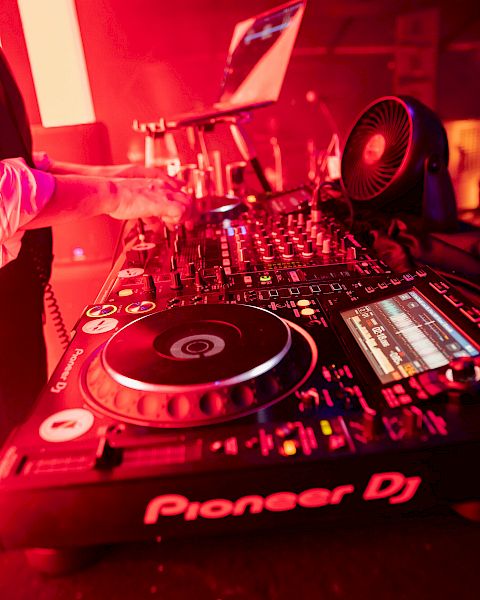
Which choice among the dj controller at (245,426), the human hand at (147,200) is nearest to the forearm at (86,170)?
the human hand at (147,200)

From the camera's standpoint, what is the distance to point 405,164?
1196 millimetres

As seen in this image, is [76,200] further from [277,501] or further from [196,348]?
[277,501]

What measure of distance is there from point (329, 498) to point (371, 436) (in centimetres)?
8

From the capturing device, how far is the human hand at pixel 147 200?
1.04 m

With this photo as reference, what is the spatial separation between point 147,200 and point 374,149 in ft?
2.32

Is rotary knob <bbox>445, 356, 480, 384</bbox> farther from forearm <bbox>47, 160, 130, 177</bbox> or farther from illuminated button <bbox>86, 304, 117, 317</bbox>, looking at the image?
forearm <bbox>47, 160, 130, 177</bbox>

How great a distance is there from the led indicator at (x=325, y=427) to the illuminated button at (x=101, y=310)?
465 millimetres

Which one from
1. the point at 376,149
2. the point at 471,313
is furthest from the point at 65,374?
the point at 376,149

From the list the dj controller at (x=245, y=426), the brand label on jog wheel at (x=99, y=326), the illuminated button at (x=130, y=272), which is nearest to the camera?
the dj controller at (x=245, y=426)

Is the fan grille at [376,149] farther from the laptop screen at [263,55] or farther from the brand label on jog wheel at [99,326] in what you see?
the brand label on jog wheel at [99,326]

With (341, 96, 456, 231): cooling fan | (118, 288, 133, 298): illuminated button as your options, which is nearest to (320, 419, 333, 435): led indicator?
(118, 288, 133, 298): illuminated button

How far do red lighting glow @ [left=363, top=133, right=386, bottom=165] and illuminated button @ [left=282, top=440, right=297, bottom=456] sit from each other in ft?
3.46

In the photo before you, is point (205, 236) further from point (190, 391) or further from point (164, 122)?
point (190, 391)

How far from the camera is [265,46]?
1.89 meters
